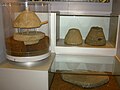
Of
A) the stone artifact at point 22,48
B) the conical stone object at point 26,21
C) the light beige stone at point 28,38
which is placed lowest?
the stone artifact at point 22,48

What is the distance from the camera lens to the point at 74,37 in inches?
44.2

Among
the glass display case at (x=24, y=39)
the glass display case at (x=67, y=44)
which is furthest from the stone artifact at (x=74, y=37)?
the glass display case at (x=24, y=39)

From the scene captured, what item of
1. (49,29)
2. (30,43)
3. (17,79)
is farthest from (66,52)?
(17,79)

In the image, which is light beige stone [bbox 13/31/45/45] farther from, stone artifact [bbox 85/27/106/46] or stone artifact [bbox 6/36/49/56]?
stone artifact [bbox 85/27/106/46]

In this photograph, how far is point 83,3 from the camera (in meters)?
1.34

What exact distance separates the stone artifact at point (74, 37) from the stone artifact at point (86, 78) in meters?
0.25

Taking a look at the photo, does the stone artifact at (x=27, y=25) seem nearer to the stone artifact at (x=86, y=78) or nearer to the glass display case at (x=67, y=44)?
the glass display case at (x=67, y=44)

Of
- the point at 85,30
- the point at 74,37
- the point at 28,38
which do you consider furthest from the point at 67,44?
the point at 28,38

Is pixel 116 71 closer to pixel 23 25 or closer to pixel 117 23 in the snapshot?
pixel 117 23

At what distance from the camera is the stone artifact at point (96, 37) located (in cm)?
112

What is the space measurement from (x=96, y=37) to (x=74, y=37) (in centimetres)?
16

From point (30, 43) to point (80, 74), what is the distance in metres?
0.34

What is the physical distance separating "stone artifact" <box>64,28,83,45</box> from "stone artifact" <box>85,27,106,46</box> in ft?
0.24

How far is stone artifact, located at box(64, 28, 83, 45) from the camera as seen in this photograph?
1.12 meters
